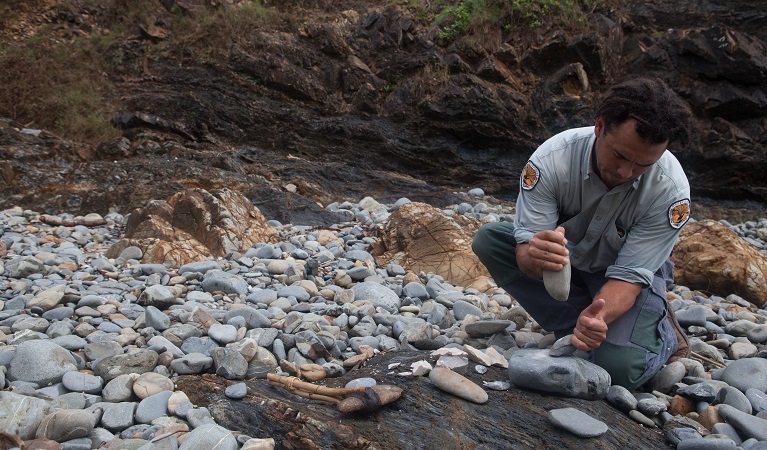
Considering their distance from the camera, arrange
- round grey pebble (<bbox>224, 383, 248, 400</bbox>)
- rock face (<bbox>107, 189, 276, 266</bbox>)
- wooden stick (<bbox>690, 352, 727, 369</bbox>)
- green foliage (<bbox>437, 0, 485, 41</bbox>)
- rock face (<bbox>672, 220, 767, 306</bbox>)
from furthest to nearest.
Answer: green foliage (<bbox>437, 0, 485, 41</bbox>), rock face (<bbox>107, 189, 276, 266</bbox>), rock face (<bbox>672, 220, 767, 306</bbox>), wooden stick (<bbox>690, 352, 727, 369</bbox>), round grey pebble (<bbox>224, 383, 248, 400</bbox>)

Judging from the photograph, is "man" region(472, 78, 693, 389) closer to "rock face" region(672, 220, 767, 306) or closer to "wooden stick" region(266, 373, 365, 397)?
"wooden stick" region(266, 373, 365, 397)

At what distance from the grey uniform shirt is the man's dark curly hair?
9.8 inches

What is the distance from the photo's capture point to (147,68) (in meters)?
11.0

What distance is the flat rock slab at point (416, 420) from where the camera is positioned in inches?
83.2

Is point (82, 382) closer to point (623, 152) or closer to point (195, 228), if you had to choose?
point (623, 152)

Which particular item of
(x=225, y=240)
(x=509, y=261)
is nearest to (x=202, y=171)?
(x=225, y=240)

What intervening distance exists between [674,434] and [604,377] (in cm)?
32

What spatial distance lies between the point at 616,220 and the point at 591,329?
62 cm

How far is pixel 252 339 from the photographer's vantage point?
2.85m

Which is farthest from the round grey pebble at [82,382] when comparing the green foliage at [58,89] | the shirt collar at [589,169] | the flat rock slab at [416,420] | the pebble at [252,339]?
the green foliage at [58,89]

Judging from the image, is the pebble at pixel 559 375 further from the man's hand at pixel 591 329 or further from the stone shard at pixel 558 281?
the stone shard at pixel 558 281

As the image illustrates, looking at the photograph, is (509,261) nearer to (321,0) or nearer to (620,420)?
(620,420)

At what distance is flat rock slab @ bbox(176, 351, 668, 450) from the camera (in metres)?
2.11

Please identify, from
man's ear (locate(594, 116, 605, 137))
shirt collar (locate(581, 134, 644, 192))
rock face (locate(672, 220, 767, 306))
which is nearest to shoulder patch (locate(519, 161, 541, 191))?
shirt collar (locate(581, 134, 644, 192))
